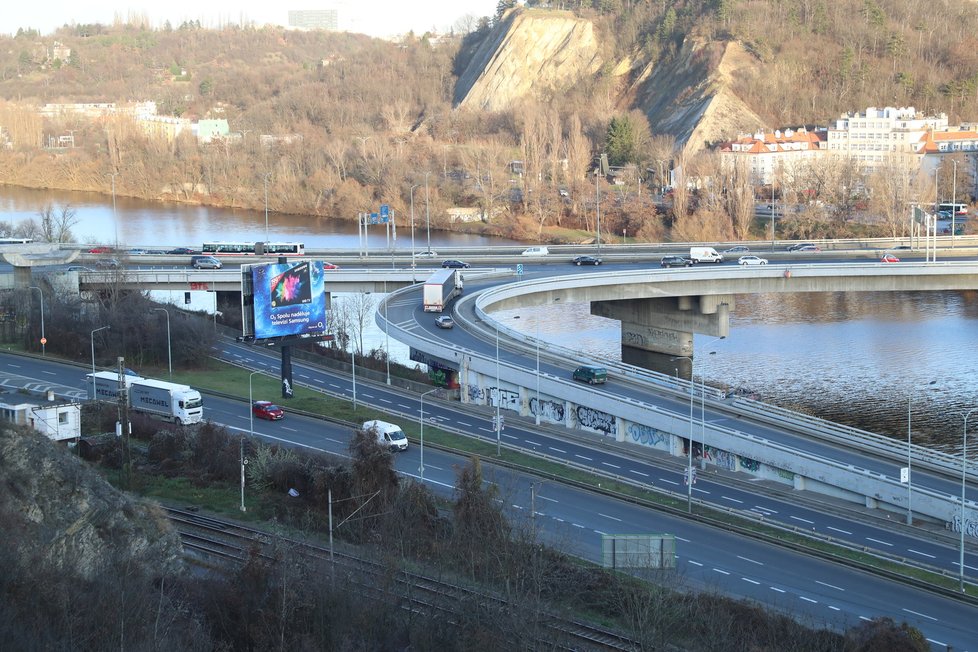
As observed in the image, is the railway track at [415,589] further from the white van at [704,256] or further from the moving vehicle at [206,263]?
the white van at [704,256]

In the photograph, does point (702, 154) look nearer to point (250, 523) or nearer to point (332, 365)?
point (332, 365)

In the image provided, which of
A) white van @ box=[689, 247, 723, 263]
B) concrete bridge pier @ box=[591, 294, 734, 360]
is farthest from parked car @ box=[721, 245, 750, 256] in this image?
concrete bridge pier @ box=[591, 294, 734, 360]

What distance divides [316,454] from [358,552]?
21.5ft

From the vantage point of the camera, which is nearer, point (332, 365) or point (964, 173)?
point (332, 365)

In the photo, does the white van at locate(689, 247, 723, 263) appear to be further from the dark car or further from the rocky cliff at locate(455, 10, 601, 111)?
the rocky cliff at locate(455, 10, 601, 111)

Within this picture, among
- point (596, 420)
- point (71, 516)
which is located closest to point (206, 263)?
point (596, 420)

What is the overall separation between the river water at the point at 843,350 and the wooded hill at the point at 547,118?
13.9 m

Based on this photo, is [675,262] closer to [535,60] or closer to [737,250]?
[737,250]

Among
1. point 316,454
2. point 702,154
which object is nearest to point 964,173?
point 702,154

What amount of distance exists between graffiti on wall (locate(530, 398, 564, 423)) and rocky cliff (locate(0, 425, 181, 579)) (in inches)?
529

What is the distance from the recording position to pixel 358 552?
18719mm

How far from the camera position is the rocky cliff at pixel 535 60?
11350 cm

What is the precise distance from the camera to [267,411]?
28.9 meters

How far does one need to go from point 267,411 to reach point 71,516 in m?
11.6
